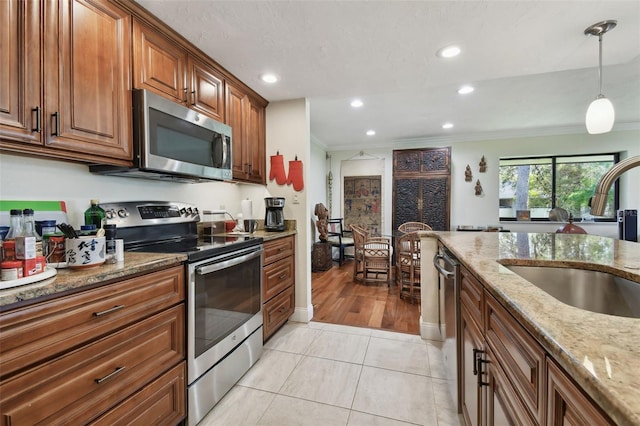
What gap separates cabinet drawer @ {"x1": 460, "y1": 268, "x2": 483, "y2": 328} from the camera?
1.07 meters

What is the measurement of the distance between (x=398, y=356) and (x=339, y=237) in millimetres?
3150

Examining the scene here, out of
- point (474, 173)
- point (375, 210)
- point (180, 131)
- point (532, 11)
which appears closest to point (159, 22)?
point (180, 131)

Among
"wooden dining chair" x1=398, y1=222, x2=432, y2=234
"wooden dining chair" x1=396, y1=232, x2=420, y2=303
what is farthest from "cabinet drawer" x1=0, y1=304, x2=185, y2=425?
"wooden dining chair" x1=398, y1=222, x2=432, y2=234

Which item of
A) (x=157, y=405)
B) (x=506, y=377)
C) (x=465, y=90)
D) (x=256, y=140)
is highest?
(x=465, y=90)

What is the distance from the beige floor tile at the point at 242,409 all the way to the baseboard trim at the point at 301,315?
1.00 metres

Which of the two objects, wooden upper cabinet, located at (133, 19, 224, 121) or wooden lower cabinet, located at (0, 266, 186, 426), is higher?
wooden upper cabinet, located at (133, 19, 224, 121)

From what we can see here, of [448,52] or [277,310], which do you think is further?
[277,310]

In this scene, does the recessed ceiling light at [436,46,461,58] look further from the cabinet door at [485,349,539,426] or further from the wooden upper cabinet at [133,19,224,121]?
the cabinet door at [485,349,539,426]

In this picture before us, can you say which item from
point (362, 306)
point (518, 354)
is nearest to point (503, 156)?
point (362, 306)

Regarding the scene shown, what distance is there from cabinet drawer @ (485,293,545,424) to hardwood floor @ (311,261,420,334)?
1725mm

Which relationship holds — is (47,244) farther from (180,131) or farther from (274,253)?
(274,253)

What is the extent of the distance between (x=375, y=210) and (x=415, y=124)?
1916mm

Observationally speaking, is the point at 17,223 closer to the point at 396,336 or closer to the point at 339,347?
the point at 339,347

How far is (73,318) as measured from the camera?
911mm
